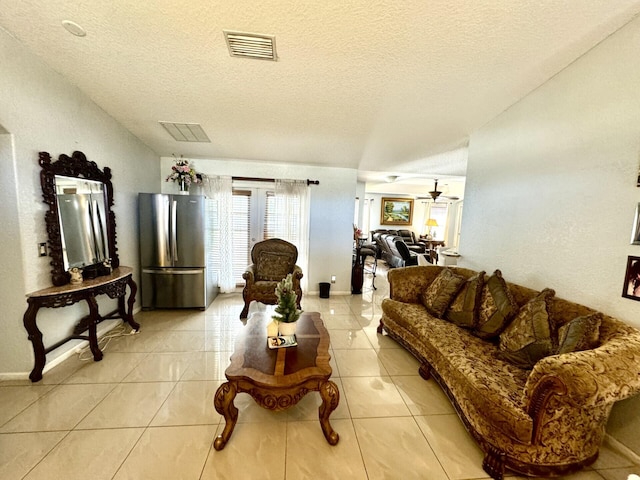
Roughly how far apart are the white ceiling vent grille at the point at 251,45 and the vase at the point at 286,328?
1.93m

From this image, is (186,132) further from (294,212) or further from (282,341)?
(282,341)

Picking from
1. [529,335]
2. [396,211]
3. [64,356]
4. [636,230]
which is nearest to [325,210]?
[529,335]

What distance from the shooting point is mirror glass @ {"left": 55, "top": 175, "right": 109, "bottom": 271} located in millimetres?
2191

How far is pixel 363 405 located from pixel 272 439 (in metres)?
0.71

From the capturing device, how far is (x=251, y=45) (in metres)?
1.62

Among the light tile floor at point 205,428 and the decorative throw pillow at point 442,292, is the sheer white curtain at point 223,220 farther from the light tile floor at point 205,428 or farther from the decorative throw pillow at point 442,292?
the decorative throw pillow at point 442,292

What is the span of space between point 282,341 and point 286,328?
10 centimetres

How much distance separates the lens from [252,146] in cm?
359

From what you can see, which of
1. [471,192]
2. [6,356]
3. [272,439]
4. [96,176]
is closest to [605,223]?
[471,192]

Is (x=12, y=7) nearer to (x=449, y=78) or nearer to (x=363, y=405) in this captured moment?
(x=449, y=78)

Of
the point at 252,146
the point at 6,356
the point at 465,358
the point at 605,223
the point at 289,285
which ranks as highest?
the point at 252,146

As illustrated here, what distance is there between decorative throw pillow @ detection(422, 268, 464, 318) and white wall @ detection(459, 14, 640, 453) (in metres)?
0.44

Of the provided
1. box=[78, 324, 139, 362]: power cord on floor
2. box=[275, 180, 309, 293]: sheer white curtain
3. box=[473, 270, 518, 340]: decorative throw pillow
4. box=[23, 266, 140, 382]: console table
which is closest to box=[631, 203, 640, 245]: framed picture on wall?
box=[473, 270, 518, 340]: decorative throw pillow

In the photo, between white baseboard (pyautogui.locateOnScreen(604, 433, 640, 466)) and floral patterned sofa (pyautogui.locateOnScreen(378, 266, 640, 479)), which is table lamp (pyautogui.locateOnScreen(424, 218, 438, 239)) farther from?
white baseboard (pyautogui.locateOnScreen(604, 433, 640, 466))
